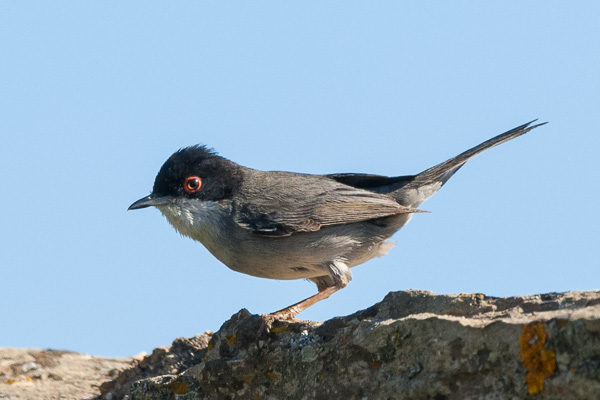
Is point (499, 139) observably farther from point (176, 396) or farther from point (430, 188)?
point (176, 396)

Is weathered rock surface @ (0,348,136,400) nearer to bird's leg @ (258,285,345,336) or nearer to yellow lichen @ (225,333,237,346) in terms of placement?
bird's leg @ (258,285,345,336)

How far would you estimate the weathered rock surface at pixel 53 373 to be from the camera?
19.3 feet

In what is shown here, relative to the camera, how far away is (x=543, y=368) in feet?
10.6

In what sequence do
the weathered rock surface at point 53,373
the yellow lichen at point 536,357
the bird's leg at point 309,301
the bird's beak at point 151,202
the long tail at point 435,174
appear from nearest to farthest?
the yellow lichen at point 536,357, the weathered rock surface at point 53,373, the bird's leg at point 309,301, the bird's beak at point 151,202, the long tail at point 435,174

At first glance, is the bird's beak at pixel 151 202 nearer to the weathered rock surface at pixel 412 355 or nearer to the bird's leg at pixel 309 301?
the bird's leg at pixel 309 301

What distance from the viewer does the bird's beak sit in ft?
23.7

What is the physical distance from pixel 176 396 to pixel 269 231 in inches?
96.4

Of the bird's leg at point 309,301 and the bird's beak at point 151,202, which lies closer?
the bird's leg at point 309,301

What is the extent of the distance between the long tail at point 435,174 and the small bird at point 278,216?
15 centimetres

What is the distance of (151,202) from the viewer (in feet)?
23.7

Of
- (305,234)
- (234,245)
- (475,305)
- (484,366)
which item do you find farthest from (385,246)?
(484,366)

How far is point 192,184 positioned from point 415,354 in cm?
404

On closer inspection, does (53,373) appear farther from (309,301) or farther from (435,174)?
(435,174)

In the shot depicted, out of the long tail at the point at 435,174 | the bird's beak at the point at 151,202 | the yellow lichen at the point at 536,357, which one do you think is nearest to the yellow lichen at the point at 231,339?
the yellow lichen at the point at 536,357
